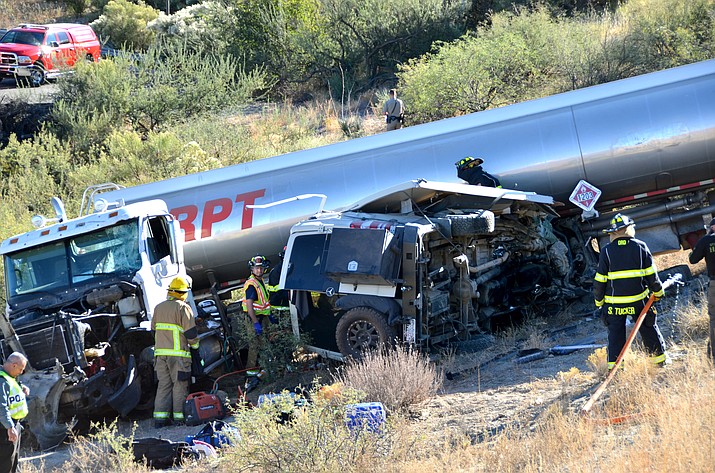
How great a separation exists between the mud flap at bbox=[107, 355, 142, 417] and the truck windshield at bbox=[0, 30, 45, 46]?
2102cm

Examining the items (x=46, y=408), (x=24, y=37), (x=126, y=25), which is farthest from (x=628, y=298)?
(x=126, y=25)

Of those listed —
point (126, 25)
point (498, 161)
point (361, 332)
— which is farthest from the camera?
point (126, 25)

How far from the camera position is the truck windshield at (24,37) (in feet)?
92.3

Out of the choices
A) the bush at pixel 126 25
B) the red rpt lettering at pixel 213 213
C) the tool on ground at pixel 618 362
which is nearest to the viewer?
the tool on ground at pixel 618 362

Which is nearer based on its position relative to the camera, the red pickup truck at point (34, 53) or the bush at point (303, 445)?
the bush at point (303, 445)

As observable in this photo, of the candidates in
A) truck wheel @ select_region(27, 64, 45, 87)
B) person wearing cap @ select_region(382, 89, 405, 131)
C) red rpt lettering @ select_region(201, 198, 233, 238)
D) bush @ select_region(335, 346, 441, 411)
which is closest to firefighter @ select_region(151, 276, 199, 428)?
bush @ select_region(335, 346, 441, 411)

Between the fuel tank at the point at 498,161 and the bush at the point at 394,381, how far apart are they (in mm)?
4865

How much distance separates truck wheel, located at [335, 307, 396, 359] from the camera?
9.35 m

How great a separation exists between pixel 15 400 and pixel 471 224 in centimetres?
507

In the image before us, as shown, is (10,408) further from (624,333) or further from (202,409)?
(624,333)

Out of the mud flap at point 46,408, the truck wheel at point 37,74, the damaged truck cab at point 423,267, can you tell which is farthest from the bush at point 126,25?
the mud flap at point 46,408

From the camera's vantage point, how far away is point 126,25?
1506 inches

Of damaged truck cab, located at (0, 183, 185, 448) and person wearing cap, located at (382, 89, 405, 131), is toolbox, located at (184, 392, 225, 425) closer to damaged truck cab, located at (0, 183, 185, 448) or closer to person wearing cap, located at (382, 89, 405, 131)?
damaged truck cab, located at (0, 183, 185, 448)

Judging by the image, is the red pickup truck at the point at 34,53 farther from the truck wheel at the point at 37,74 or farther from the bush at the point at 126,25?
the bush at the point at 126,25
